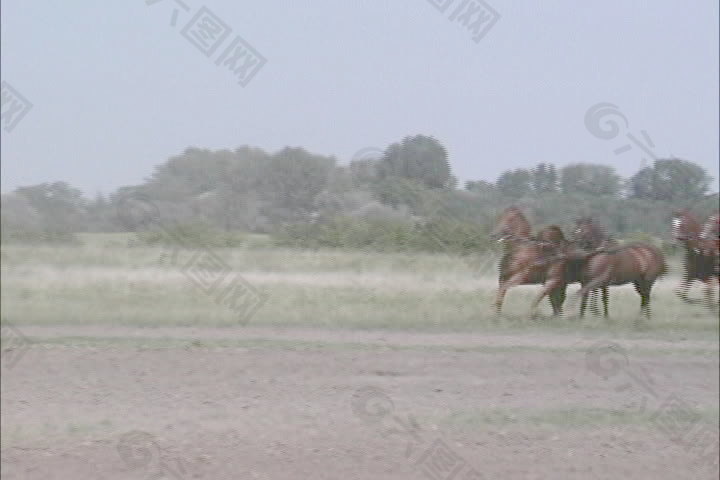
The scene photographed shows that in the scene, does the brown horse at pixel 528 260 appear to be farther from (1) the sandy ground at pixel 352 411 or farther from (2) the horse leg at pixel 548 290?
(1) the sandy ground at pixel 352 411

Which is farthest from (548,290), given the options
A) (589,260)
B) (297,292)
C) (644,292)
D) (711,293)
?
(297,292)

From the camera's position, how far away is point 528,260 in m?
15.5

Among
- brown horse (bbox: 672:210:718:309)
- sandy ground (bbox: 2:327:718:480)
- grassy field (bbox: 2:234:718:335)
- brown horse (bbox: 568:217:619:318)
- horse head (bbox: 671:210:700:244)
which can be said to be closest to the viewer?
sandy ground (bbox: 2:327:718:480)

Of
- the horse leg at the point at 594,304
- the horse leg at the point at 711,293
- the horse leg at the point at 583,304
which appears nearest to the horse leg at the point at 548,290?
the horse leg at the point at 583,304

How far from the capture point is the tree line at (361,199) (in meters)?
17.8

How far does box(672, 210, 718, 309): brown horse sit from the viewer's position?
591 inches

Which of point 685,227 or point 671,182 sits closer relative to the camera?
point 685,227

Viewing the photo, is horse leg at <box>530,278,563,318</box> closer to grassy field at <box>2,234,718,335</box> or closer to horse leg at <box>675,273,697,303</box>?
grassy field at <box>2,234,718,335</box>

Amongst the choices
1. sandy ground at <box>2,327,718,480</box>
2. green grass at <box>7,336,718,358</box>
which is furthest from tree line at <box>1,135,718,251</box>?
sandy ground at <box>2,327,718,480</box>

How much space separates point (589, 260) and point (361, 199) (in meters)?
7.19

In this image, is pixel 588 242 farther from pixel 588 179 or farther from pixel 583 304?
pixel 588 179

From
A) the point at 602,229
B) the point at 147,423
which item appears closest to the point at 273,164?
the point at 602,229

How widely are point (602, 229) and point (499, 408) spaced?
727cm

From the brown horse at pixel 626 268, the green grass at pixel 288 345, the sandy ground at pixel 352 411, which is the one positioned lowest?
the sandy ground at pixel 352 411
